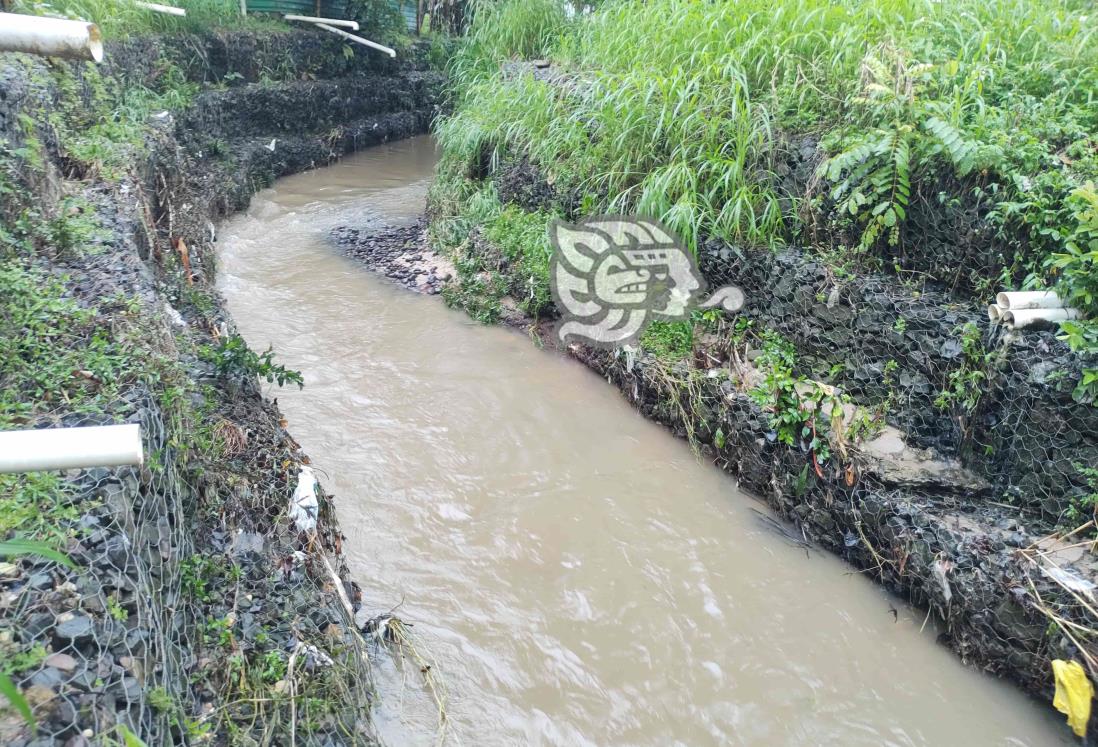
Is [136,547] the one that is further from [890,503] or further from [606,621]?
[890,503]

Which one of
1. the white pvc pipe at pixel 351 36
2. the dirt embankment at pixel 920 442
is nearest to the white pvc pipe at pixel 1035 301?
the dirt embankment at pixel 920 442

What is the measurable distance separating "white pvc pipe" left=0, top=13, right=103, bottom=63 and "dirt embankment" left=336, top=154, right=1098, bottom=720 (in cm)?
344

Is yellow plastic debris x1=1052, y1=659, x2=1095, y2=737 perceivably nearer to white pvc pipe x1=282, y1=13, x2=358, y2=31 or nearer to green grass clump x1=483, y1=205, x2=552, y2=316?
green grass clump x1=483, y1=205, x2=552, y2=316

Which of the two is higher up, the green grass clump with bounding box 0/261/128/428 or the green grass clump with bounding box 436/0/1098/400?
the green grass clump with bounding box 436/0/1098/400

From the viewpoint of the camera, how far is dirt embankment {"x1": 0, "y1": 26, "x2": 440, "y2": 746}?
1.78 metres

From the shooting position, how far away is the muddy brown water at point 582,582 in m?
2.94

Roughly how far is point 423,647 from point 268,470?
103 cm

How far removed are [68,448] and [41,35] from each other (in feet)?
5.04

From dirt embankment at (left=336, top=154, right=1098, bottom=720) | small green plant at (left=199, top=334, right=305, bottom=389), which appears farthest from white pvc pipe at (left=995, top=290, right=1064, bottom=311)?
small green plant at (left=199, top=334, right=305, bottom=389)

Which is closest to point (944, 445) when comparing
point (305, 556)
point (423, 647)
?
point (423, 647)

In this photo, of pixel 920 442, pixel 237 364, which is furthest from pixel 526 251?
pixel 920 442

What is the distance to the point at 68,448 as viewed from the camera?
4.98ft

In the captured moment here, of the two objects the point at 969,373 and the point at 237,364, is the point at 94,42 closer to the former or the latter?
the point at 237,364

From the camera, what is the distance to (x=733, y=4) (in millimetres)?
5742
